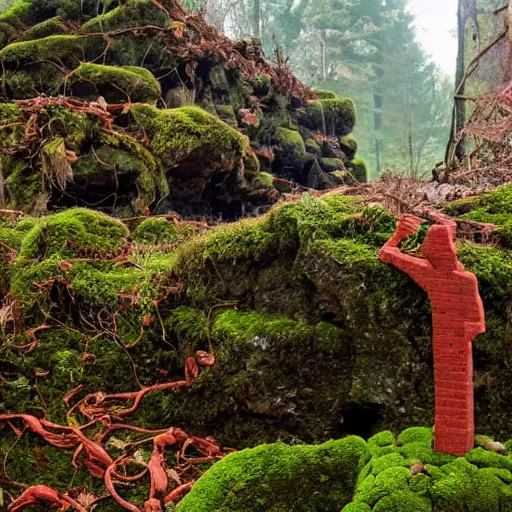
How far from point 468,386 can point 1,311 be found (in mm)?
3477

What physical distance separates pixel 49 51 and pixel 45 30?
1322 mm

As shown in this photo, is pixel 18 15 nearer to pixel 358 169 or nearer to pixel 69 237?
pixel 69 237

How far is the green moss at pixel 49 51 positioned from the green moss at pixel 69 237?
4.92m

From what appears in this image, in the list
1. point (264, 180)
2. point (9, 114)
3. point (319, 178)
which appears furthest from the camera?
point (319, 178)

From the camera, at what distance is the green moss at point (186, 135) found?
7.57m

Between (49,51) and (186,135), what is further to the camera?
(49,51)

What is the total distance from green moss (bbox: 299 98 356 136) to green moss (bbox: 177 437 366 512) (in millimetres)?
11319

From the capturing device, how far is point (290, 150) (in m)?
11.5

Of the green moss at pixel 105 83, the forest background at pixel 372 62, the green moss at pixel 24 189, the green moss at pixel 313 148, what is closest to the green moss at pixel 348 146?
the green moss at pixel 313 148

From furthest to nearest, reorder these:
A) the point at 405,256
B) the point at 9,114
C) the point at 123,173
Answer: the point at 9,114, the point at 123,173, the point at 405,256

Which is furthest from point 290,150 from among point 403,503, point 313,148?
point 403,503

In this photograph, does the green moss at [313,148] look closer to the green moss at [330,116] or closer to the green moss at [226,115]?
the green moss at [330,116]

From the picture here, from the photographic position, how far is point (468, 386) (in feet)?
7.88

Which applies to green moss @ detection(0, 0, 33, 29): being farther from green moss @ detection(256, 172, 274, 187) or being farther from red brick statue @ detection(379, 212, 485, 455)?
red brick statue @ detection(379, 212, 485, 455)
